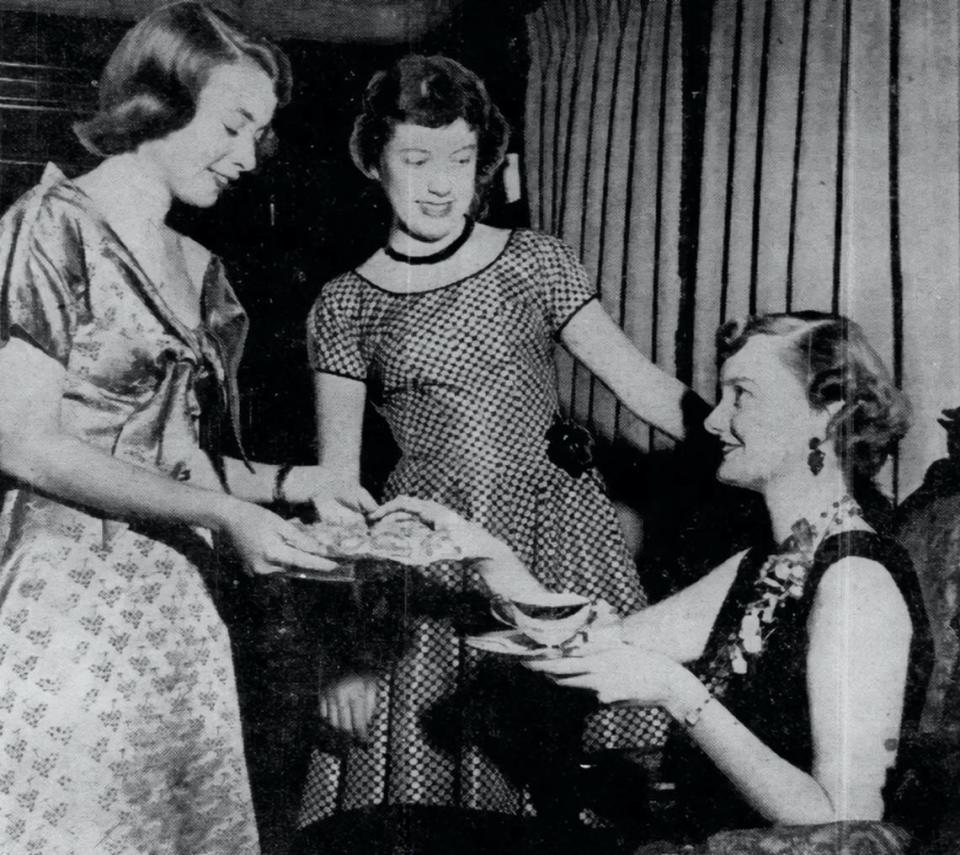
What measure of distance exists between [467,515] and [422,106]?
0.74 metres

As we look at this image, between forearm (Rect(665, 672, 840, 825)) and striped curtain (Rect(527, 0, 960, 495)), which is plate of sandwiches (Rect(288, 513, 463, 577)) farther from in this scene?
striped curtain (Rect(527, 0, 960, 495))

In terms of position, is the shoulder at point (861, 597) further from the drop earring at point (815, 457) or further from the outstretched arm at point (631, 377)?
the outstretched arm at point (631, 377)

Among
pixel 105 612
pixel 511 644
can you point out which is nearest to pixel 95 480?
pixel 105 612

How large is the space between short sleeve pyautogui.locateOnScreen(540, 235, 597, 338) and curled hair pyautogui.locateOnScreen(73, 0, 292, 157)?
24.7 inches

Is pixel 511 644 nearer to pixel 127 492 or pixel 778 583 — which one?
pixel 778 583

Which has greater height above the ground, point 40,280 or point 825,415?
point 40,280

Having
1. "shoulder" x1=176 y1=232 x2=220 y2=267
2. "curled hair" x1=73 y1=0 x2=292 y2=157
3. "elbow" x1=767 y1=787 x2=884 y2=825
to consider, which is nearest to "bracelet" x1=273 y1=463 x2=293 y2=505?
"shoulder" x1=176 y1=232 x2=220 y2=267

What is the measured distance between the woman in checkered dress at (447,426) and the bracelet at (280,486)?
0.28ft

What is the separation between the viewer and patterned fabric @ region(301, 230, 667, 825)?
1.94 meters

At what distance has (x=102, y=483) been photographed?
5.46ft

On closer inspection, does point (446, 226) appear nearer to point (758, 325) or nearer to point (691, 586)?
point (758, 325)

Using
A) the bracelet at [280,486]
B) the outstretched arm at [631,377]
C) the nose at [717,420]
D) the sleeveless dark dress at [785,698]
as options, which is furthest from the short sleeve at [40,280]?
the sleeveless dark dress at [785,698]

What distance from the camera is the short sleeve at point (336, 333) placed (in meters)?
2.00

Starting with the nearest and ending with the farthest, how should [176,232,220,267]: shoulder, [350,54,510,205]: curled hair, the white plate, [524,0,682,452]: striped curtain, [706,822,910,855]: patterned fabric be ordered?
[706,822,910,855]: patterned fabric
the white plate
[176,232,220,267]: shoulder
[350,54,510,205]: curled hair
[524,0,682,452]: striped curtain
